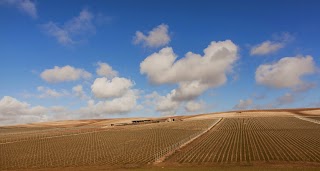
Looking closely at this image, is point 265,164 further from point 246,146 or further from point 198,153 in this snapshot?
point 246,146

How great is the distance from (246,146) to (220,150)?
592cm

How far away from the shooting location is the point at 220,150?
53.4 metres

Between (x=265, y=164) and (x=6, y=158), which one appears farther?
(x=6, y=158)

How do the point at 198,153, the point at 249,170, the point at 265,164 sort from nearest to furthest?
the point at 249,170, the point at 265,164, the point at 198,153

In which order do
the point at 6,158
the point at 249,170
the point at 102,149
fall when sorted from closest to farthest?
1. the point at 249,170
2. the point at 6,158
3. the point at 102,149

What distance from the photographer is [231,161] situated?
142ft

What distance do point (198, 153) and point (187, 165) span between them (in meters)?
9.07

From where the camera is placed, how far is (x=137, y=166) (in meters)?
43.7

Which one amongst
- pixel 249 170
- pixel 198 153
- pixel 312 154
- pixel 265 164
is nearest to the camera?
pixel 249 170

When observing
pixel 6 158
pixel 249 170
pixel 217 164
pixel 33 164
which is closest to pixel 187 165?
pixel 217 164

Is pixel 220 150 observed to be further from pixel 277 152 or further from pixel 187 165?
pixel 187 165

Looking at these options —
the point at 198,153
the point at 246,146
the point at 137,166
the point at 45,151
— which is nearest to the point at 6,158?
the point at 45,151

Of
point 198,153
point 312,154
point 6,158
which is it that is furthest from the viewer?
point 6,158

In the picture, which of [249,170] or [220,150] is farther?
[220,150]
